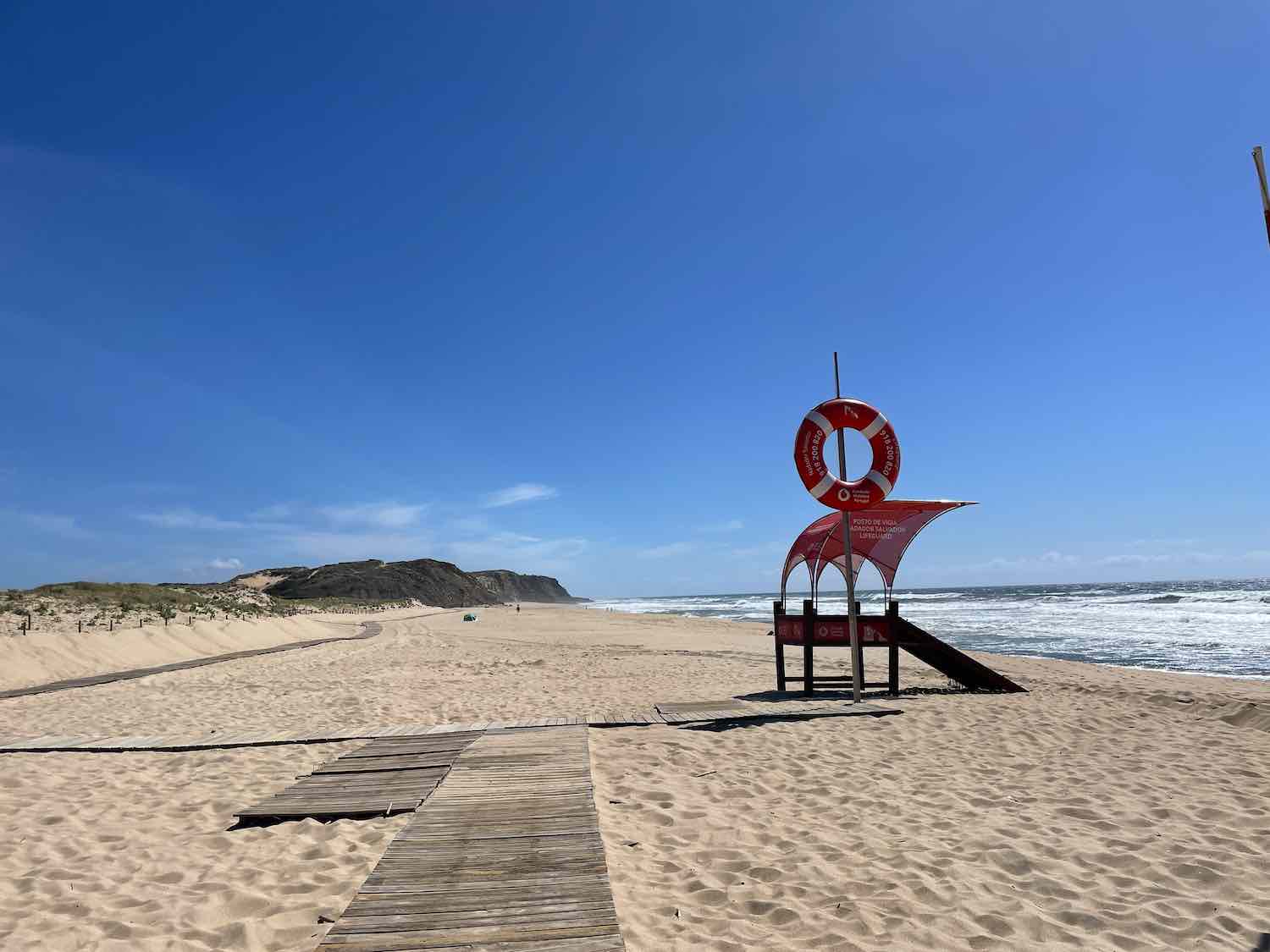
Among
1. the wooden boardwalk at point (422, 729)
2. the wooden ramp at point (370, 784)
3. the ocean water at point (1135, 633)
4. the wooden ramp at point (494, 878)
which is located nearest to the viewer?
the wooden ramp at point (494, 878)

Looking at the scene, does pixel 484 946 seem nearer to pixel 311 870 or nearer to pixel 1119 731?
pixel 311 870

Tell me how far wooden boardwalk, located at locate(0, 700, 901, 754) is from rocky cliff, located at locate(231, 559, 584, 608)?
77.6 metres

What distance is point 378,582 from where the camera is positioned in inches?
3509

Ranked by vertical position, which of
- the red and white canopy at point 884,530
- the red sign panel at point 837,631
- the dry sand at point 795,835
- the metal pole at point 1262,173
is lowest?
the dry sand at point 795,835

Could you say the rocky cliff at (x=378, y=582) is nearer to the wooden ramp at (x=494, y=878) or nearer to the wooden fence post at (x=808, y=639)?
the wooden fence post at (x=808, y=639)

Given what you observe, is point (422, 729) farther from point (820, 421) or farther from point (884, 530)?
point (884, 530)

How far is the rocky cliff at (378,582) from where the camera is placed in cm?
8462

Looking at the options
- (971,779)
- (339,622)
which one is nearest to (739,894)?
(971,779)

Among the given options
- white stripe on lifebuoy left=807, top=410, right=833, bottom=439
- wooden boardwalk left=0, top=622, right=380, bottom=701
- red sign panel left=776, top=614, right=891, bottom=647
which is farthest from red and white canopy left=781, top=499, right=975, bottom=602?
wooden boardwalk left=0, top=622, right=380, bottom=701

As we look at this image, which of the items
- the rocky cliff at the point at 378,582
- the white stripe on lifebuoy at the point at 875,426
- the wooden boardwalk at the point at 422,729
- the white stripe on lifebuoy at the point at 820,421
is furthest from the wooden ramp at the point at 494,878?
the rocky cliff at the point at 378,582

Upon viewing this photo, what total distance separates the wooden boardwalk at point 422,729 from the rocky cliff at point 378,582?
77639 millimetres

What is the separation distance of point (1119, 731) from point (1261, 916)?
480 cm

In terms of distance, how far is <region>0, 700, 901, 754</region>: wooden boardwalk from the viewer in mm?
6672

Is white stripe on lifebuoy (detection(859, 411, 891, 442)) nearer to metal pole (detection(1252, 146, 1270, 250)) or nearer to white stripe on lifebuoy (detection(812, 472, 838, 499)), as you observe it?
white stripe on lifebuoy (detection(812, 472, 838, 499))
